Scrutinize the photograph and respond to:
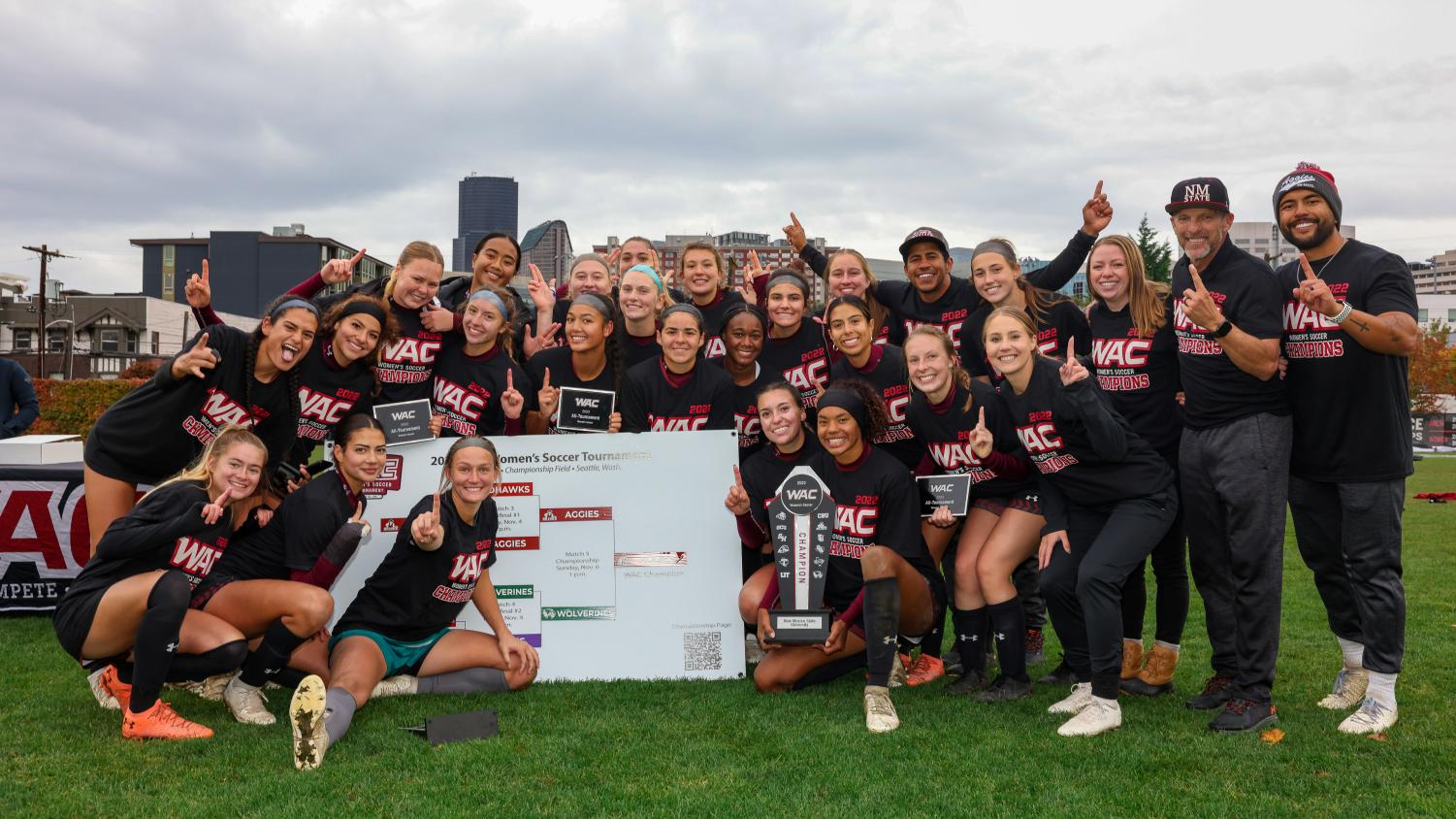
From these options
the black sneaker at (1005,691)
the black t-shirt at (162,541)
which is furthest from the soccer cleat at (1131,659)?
the black t-shirt at (162,541)

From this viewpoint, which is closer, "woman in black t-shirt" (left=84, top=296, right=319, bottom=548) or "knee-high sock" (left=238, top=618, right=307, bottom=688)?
"knee-high sock" (left=238, top=618, right=307, bottom=688)

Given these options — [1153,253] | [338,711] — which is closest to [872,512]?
[338,711]

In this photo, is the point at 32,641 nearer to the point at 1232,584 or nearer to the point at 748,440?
the point at 748,440

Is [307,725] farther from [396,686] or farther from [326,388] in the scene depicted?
[326,388]

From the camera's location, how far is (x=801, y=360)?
634 centimetres

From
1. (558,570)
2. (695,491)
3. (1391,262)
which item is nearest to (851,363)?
(695,491)

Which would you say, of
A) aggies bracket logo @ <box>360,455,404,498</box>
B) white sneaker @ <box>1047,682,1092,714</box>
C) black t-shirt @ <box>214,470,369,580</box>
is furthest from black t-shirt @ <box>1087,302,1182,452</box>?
black t-shirt @ <box>214,470,369,580</box>

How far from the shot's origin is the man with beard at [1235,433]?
15.3 feet

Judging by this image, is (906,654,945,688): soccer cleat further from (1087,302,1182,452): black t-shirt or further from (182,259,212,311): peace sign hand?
(182,259,212,311): peace sign hand

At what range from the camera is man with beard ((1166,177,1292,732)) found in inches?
183

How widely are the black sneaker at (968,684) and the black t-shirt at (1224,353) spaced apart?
5.80ft

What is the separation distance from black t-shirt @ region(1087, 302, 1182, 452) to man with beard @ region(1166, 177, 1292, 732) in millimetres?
207

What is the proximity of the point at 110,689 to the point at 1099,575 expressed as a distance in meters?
5.02

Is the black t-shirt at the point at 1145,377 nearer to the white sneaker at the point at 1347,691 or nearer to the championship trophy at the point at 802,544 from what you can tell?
the white sneaker at the point at 1347,691
